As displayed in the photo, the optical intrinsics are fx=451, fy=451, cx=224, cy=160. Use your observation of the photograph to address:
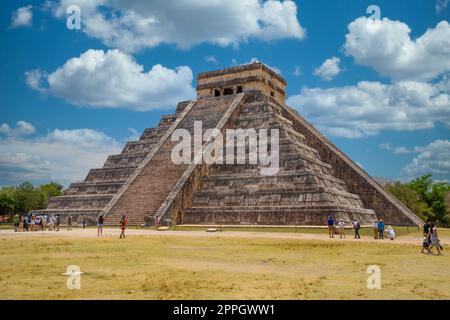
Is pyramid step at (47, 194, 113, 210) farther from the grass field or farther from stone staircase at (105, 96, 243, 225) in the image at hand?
the grass field

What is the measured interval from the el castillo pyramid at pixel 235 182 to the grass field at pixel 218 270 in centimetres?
998

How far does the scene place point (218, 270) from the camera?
9.86m

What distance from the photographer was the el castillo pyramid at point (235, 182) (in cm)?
2619

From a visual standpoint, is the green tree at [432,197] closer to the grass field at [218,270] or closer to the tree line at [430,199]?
the tree line at [430,199]

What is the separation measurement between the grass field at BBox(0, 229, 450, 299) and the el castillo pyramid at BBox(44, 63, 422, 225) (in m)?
9.98

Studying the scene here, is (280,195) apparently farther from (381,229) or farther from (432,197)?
(432,197)

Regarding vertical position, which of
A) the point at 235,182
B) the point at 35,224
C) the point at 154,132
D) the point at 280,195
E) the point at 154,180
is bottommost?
the point at 35,224

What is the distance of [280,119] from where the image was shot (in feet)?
110

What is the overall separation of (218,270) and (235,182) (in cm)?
1901

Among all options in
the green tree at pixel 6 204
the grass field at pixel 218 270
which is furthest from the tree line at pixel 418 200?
the grass field at pixel 218 270

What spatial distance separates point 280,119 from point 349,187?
23.1ft

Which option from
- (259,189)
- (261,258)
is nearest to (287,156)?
(259,189)

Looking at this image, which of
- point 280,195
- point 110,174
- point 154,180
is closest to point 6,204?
point 110,174

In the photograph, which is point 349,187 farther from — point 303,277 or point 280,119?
point 303,277
